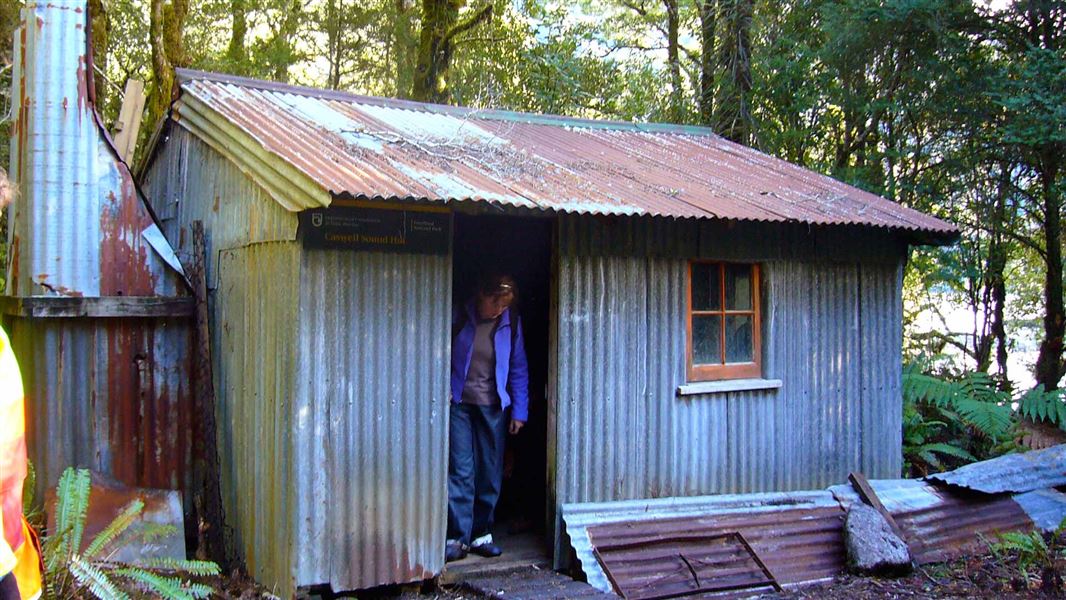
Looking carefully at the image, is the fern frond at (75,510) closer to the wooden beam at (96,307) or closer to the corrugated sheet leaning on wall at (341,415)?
the corrugated sheet leaning on wall at (341,415)

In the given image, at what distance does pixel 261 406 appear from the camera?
6.41 meters

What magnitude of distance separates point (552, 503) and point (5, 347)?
496 centimetres

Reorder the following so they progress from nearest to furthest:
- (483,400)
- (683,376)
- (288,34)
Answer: (483,400) < (683,376) < (288,34)

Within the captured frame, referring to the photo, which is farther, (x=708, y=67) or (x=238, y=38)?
(x=238, y=38)

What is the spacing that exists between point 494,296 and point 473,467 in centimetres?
136

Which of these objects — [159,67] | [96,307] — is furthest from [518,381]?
[159,67]

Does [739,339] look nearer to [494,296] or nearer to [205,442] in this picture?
[494,296]

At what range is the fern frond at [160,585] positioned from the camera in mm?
5301

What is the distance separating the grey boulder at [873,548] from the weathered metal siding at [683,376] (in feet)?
2.52

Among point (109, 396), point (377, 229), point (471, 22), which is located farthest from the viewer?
point (471, 22)

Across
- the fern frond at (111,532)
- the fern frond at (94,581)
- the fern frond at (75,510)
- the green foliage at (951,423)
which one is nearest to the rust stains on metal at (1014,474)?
the green foliage at (951,423)

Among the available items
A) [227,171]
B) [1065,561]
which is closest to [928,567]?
[1065,561]

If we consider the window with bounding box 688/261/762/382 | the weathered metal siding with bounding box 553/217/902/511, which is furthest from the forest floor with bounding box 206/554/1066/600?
the window with bounding box 688/261/762/382

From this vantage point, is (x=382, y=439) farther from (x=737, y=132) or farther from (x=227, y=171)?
(x=737, y=132)
